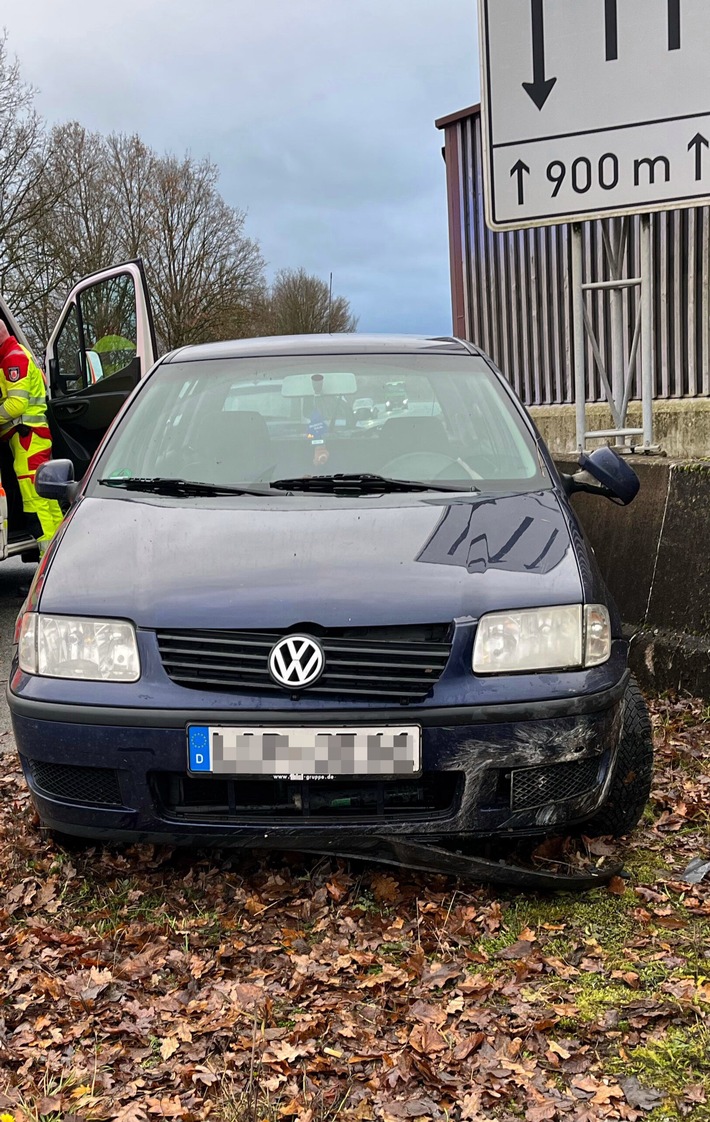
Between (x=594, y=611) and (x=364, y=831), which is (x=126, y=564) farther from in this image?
(x=594, y=611)

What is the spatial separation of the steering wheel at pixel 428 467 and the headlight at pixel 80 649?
3.99 feet

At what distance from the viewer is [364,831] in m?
2.91

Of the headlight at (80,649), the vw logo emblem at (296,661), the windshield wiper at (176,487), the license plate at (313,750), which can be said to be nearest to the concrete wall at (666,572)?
the windshield wiper at (176,487)

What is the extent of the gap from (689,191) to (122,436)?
3521 millimetres

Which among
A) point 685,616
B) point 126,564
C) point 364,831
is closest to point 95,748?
point 126,564

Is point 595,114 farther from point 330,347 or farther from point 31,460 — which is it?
point 31,460

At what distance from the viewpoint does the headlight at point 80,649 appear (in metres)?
2.97

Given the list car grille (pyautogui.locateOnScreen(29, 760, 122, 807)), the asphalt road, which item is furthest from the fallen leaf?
the asphalt road

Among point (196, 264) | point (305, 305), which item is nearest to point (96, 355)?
Result: point (196, 264)

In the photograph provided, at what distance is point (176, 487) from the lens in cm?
373

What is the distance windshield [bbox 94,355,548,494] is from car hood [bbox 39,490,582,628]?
309 mm

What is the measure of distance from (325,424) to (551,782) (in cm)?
171

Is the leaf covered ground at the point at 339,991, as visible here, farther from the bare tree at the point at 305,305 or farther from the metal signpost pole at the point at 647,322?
the bare tree at the point at 305,305

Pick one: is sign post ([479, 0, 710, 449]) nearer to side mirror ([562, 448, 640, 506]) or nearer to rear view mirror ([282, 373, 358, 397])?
side mirror ([562, 448, 640, 506])
